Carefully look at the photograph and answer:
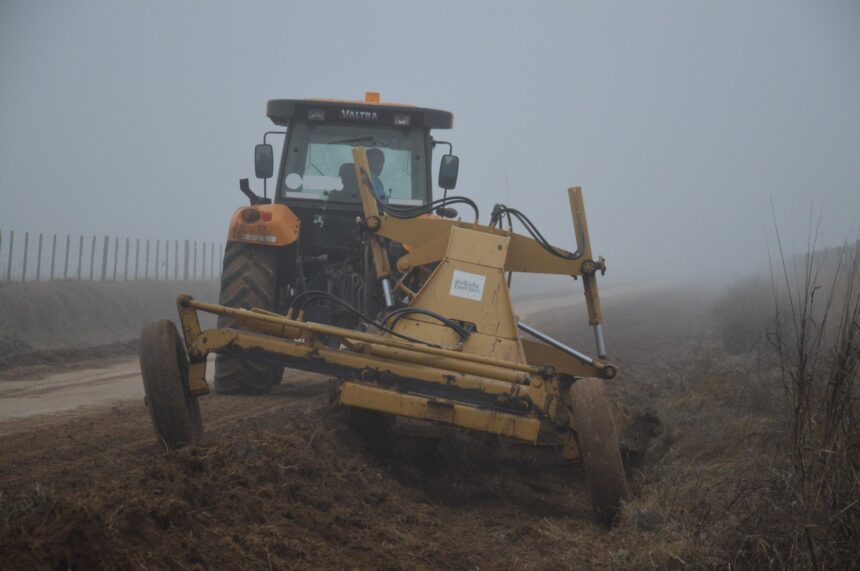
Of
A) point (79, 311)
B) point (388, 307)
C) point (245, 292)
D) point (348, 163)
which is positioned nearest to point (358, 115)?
point (348, 163)

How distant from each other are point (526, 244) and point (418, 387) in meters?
1.95

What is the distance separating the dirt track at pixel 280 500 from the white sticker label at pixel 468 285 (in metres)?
0.96

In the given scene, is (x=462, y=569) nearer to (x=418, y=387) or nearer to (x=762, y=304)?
(x=418, y=387)

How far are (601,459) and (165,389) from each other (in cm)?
238

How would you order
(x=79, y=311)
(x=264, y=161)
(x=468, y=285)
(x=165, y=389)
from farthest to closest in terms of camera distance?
(x=79, y=311)
(x=264, y=161)
(x=468, y=285)
(x=165, y=389)

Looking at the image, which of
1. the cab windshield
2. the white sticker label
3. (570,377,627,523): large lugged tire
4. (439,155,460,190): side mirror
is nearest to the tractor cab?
the cab windshield

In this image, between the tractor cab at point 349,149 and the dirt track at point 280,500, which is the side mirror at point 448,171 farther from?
the dirt track at point 280,500

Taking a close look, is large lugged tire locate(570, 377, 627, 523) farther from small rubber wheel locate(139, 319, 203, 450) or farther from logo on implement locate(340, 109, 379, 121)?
logo on implement locate(340, 109, 379, 121)

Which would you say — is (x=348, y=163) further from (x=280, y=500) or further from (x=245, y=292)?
(x=280, y=500)

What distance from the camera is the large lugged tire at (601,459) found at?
185 inches

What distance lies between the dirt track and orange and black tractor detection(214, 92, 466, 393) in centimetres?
107

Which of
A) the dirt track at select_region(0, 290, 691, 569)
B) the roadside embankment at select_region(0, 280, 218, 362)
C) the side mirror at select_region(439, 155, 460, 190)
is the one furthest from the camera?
the roadside embankment at select_region(0, 280, 218, 362)

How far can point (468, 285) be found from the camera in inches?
246

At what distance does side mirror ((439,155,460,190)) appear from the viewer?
855 cm
